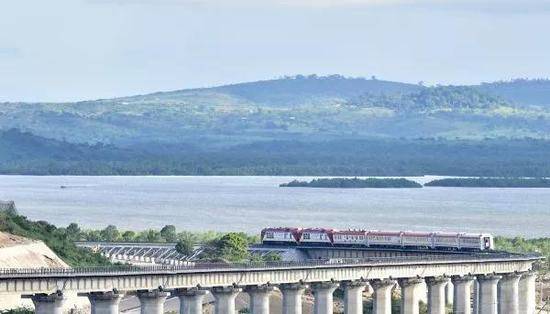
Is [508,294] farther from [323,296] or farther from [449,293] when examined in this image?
[323,296]

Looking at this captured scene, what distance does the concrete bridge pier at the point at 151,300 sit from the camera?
97625mm

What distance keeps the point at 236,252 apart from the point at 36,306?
148ft

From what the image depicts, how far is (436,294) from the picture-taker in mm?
117062

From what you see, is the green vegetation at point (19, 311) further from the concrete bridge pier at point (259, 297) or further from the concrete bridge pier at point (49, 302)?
the concrete bridge pier at point (259, 297)

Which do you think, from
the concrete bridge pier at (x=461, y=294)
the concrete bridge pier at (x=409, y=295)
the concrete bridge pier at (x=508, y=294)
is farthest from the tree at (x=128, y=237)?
the concrete bridge pier at (x=409, y=295)

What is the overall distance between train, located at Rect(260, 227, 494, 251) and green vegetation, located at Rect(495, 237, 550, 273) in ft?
55.0

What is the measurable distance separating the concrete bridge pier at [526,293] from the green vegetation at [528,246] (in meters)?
25.7

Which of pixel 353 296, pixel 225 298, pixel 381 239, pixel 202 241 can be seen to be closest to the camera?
pixel 225 298

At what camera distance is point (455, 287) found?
392 feet

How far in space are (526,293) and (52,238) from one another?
87.2ft

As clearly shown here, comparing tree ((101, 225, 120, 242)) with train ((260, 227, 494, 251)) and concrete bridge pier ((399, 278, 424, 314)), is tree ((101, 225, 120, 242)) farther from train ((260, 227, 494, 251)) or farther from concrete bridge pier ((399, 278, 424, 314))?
concrete bridge pier ((399, 278, 424, 314))

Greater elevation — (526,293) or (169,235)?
(169,235)

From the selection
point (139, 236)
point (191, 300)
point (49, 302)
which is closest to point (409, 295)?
point (191, 300)

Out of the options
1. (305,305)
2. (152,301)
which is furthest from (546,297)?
(152,301)
